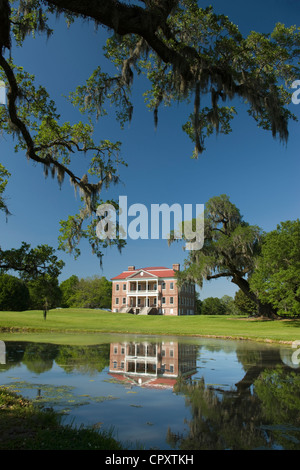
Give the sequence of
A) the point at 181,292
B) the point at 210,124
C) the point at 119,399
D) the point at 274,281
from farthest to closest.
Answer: the point at 181,292, the point at 274,281, the point at 210,124, the point at 119,399

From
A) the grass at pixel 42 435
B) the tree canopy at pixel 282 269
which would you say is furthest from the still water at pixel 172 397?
the tree canopy at pixel 282 269

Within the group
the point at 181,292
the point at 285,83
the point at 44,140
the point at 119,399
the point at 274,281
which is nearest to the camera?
the point at 119,399

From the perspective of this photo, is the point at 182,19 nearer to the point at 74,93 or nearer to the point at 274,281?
the point at 74,93

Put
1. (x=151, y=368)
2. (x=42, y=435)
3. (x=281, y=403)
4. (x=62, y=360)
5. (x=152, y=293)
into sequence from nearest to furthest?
(x=42, y=435)
(x=281, y=403)
(x=151, y=368)
(x=62, y=360)
(x=152, y=293)

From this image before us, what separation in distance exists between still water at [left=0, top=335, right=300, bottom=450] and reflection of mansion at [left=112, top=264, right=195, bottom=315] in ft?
184

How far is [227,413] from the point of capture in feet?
16.8

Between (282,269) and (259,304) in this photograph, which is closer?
(282,269)

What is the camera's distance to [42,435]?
12.0 ft

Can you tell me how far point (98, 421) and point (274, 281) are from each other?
1149 inches

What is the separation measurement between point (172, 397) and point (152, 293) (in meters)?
64.3

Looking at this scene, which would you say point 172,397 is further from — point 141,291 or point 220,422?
point 141,291

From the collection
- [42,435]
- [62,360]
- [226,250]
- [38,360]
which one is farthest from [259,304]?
[42,435]

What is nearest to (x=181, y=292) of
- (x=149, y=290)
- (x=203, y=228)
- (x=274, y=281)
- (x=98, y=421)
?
(x=149, y=290)

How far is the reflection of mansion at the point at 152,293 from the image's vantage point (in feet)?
224
